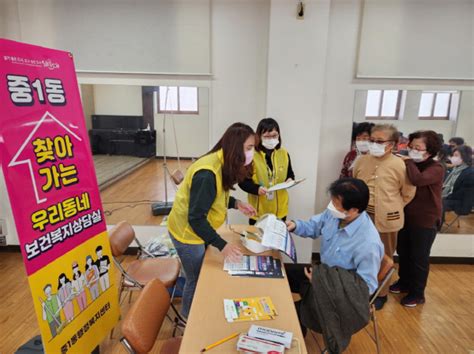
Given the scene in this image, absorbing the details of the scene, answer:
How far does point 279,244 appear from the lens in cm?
170

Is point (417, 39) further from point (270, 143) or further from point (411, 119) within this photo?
point (270, 143)

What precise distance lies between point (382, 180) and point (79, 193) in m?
2.10

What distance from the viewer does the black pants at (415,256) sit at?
8.47 feet

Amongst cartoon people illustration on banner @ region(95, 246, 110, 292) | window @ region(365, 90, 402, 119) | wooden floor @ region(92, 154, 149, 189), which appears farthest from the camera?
wooden floor @ region(92, 154, 149, 189)

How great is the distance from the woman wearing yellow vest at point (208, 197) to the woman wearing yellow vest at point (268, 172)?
75 cm

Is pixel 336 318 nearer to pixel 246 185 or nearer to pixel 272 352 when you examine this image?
pixel 272 352

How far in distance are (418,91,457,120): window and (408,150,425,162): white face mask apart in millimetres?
996

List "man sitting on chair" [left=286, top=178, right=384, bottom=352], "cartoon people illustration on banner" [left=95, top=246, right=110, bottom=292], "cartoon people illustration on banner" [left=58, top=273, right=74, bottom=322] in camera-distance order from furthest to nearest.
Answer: "cartoon people illustration on banner" [left=95, top=246, right=110, bottom=292]
"cartoon people illustration on banner" [left=58, top=273, right=74, bottom=322]
"man sitting on chair" [left=286, top=178, right=384, bottom=352]

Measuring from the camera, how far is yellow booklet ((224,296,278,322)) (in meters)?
1.38

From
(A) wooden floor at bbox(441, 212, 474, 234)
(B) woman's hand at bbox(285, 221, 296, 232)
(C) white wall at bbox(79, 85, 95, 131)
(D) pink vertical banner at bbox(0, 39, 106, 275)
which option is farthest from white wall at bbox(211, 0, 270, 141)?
(A) wooden floor at bbox(441, 212, 474, 234)

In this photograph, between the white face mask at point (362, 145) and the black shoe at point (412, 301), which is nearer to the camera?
the black shoe at point (412, 301)

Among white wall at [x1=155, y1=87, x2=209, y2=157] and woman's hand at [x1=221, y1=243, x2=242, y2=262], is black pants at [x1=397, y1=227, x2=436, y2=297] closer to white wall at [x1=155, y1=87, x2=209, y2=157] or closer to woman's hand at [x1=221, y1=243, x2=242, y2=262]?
woman's hand at [x1=221, y1=243, x2=242, y2=262]

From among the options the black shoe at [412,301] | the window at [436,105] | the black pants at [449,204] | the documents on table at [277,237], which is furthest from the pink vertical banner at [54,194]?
the black pants at [449,204]

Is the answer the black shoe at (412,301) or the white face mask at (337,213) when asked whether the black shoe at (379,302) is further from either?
the white face mask at (337,213)
